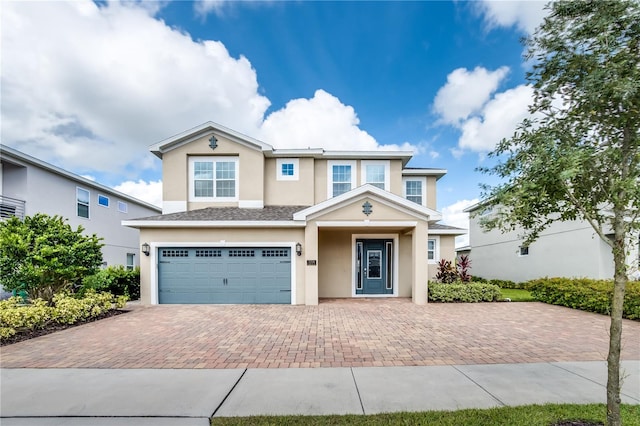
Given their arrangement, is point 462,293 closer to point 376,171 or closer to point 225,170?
point 376,171

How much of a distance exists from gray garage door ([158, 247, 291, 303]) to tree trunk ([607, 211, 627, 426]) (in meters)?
9.31

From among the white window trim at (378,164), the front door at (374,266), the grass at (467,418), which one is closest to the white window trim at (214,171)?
the white window trim at (378,164)

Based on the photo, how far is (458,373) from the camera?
475 cm

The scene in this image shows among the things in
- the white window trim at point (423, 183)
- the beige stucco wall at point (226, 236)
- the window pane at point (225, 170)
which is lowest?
the beige stucco wall at point (226, 236)

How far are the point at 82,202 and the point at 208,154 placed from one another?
27.8ft

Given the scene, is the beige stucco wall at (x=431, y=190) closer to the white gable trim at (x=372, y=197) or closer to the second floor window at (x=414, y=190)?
the second floor window at (x=414, y=190)

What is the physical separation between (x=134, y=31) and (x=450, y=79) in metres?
13.6

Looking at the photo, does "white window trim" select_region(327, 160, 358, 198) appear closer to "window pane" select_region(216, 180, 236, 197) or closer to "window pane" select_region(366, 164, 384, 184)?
"window pane" select_region(366, 164, 384, 184)

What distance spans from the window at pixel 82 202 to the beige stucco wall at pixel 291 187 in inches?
417

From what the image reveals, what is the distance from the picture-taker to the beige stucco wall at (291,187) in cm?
1398

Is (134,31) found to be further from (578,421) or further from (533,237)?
(578,421)

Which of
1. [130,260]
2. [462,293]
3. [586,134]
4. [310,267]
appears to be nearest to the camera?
[586,134]

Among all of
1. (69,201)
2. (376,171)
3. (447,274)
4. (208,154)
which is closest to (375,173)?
(376,171)

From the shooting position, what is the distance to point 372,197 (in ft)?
36.1
